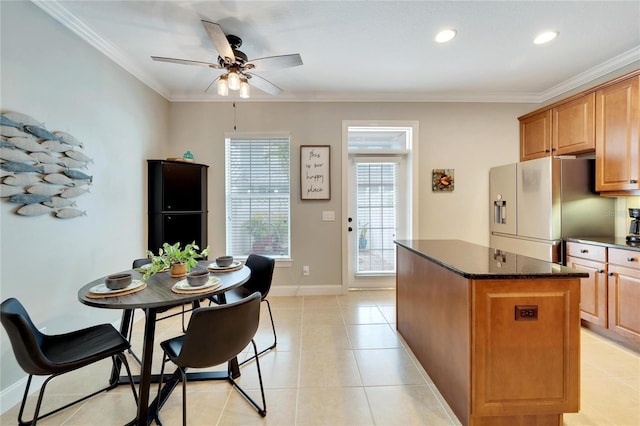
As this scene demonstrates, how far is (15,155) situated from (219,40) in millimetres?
1504

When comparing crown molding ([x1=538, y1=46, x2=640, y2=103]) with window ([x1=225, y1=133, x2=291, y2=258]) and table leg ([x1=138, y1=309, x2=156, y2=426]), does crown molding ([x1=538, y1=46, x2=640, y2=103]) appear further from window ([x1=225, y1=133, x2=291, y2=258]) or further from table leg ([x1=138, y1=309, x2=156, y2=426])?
table leg ([x1=138, y1=309, x2=156, y2=426])

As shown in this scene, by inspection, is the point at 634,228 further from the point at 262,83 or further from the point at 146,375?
the point at 146,375

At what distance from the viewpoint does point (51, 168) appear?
196 centimetres

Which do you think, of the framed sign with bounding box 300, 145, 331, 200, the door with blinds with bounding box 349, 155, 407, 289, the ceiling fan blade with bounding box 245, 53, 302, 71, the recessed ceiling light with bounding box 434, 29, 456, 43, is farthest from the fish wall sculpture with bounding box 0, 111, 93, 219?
the recessed ceiling light with bounding box 434, 29, 456, 43

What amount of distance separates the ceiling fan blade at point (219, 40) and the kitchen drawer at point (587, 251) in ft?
11.8

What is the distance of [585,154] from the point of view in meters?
2.97

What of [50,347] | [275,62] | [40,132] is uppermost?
[275,62]

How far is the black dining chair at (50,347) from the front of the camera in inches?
48.9

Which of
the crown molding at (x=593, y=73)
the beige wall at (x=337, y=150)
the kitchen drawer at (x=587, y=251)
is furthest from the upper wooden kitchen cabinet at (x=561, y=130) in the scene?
the kitchen drawer at (x=587, y=251)

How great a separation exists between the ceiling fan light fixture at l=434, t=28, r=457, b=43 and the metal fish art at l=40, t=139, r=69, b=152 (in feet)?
10.4

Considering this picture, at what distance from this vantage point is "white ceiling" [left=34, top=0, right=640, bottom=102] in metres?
2.04

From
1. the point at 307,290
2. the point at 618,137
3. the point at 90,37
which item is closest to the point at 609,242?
the point at 618,137

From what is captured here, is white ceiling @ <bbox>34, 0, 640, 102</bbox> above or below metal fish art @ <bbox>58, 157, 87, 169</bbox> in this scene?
above

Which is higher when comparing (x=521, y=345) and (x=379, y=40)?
(x=379, y=40)
